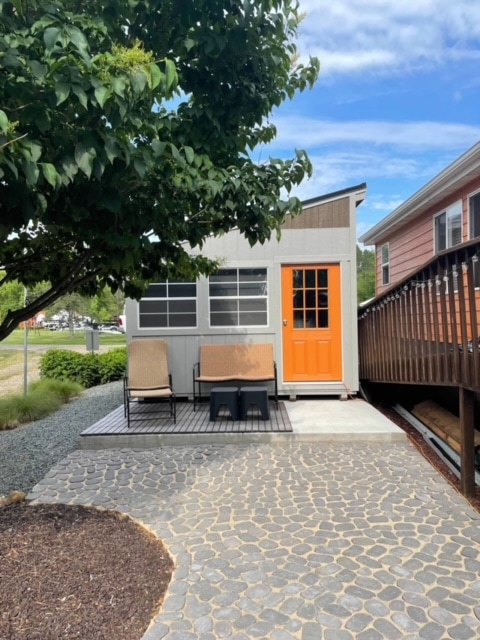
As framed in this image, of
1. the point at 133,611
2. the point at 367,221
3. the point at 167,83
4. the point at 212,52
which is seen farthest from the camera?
the point at 367,221

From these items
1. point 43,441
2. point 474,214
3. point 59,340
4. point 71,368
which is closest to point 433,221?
point 474,214

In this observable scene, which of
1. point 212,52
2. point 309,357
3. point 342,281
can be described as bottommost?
point 309,357

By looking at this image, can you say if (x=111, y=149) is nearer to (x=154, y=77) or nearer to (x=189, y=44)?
(x=154, y=77)

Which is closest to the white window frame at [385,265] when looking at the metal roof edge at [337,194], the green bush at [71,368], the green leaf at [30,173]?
the metal roof edge at [337,194]

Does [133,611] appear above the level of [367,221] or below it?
below

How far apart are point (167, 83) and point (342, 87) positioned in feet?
33.4

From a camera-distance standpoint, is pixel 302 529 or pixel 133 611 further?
pixel 302 529

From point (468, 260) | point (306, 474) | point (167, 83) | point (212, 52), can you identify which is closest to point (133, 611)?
point (306, 474)

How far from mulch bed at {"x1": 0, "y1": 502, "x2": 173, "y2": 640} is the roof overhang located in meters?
5.92

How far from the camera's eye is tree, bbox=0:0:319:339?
1.42m

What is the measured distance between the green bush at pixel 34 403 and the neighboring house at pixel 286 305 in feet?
6.88

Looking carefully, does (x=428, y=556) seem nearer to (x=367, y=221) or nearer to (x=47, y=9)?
(x=47, y=9)

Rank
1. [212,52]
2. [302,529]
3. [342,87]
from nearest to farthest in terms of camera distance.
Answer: [212,52] → [302,529] → [342,87]

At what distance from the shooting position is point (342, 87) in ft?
33.0
